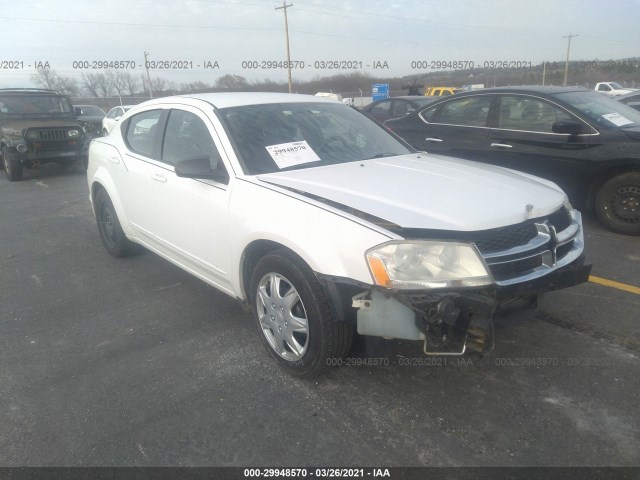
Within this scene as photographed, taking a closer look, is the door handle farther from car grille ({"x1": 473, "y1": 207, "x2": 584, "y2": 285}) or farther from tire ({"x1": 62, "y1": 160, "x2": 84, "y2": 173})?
tire ({"x1": 62, "y1": 160, "x2": 84, "y2": 173})

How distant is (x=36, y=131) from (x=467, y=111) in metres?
9.44

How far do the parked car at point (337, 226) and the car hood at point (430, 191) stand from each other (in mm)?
11

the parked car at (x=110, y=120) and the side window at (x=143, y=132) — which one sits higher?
the side window at (x=143, y=132)

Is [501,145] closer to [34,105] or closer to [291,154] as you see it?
[291,154]

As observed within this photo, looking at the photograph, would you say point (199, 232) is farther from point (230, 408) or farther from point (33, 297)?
point (33, 297)

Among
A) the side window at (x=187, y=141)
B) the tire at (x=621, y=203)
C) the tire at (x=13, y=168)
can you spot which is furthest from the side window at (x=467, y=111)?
the tire at (x=13, y=168)

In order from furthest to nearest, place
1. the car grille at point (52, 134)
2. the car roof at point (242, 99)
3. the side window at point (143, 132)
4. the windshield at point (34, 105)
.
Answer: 1. the windshield at point (34, 105)
2. the car grille at point (52, 134)
3. the side window at point (143, 132)
4. the car roof at point (242, 99)

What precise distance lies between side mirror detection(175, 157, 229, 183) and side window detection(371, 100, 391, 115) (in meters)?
9.68

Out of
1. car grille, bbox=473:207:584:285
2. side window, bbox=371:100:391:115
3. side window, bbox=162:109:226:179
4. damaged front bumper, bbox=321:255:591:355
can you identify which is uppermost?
side window, bbox=162:109:226:179

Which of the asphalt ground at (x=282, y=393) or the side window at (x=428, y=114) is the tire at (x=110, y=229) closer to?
the asphalt ground at (x=282, y=393)

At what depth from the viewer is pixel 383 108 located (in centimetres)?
1229

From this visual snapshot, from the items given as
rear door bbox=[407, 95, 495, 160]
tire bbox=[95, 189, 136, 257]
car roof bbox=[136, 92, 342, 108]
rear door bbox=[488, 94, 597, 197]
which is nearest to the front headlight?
car roof bbox=[136, 92, 342, 108]

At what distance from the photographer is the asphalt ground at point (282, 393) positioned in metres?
2.29

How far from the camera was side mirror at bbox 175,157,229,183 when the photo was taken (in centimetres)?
304
